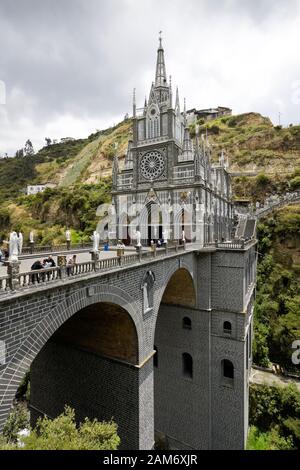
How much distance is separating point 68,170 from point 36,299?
10440cm

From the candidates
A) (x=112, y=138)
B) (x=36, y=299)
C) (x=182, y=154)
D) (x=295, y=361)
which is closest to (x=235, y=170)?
(x=182, y=154)

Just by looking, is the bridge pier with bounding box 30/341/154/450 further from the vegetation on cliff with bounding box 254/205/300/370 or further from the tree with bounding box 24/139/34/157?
the tree with bounding box 24/139/34/157

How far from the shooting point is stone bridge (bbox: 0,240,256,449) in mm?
7344

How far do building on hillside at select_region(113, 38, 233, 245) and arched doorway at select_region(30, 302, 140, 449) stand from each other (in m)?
12.8

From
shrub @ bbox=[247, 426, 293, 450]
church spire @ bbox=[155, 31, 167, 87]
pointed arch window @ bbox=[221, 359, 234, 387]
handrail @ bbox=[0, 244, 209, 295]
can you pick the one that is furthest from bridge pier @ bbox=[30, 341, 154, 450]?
church spire @ bbox=[155, 31, 167, 87]

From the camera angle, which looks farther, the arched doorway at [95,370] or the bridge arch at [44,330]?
the arched doorway at [95,370]

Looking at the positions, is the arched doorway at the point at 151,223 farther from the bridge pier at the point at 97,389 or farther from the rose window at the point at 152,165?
the bridge pier at the point at 97,389

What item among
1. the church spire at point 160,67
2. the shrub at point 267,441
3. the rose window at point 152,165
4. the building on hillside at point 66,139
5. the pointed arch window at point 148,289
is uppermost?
the building on hillside at point 66,139

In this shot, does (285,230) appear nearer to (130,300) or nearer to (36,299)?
(130,300)

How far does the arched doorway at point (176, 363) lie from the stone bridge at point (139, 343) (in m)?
0.08

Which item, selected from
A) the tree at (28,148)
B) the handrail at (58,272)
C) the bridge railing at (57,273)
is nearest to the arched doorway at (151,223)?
the handrail at (58,272)

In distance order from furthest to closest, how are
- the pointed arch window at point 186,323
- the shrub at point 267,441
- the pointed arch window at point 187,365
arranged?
the pointed arch window at point 186,323 < the pointed arch window at point 187,365 < the shrub at point 267,441

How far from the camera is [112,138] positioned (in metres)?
101

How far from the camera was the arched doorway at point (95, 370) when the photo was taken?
40.5 ft
